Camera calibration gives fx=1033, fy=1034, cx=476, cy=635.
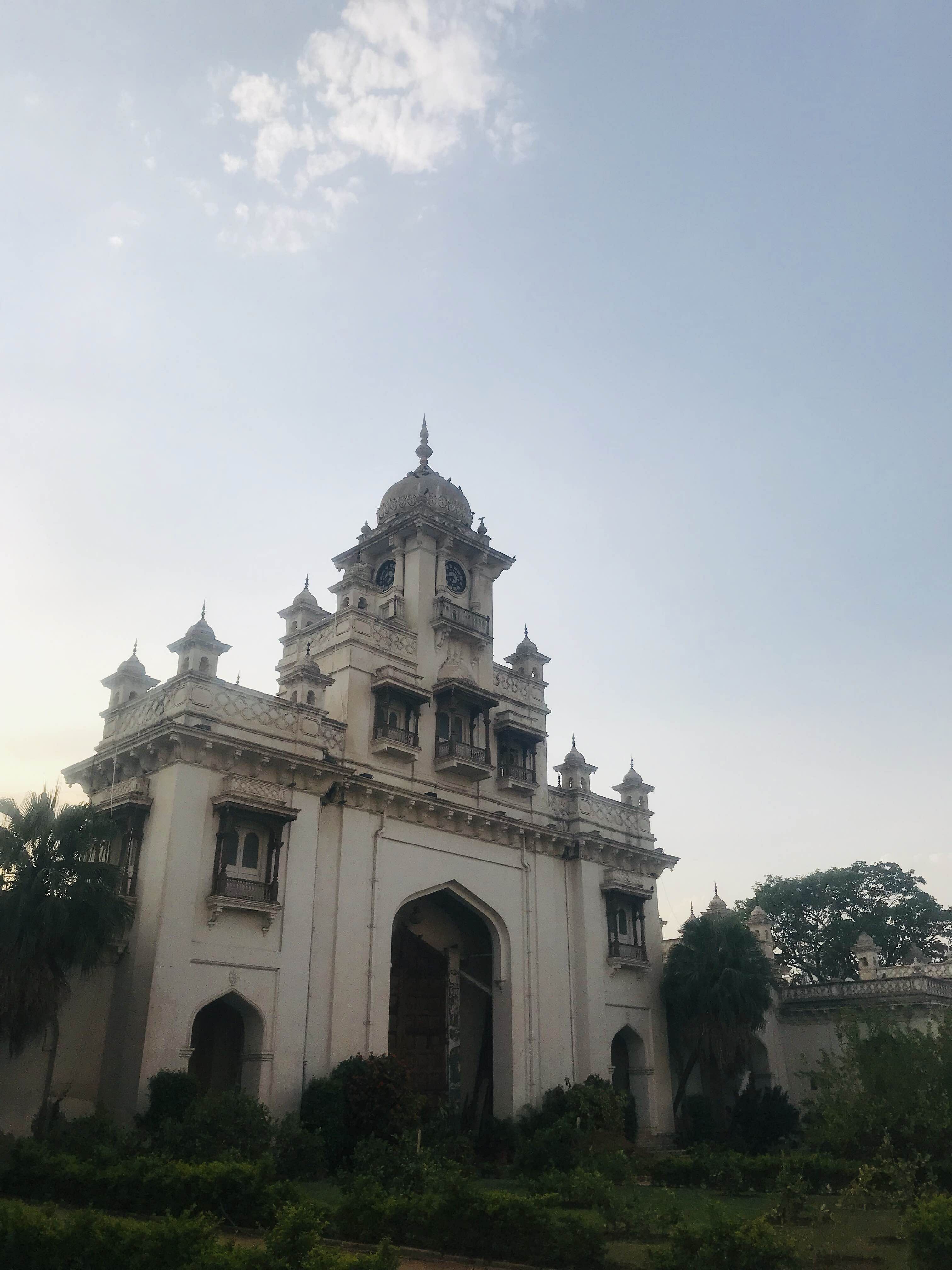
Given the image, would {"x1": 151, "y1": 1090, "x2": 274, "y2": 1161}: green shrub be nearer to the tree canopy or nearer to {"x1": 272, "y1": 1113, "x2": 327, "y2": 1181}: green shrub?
{"x1": 272, "y1": 1113, "x2": 327, "y2": 1181}: green shrub

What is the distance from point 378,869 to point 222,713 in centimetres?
613

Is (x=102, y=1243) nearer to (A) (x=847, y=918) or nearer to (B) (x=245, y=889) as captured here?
(B) (x=245, y=889)

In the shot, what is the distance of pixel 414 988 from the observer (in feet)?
101

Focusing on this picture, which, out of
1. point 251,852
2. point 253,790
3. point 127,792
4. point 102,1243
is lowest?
point 102,1243

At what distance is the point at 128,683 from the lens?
2831 centimetres

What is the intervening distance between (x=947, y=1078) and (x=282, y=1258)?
13.4 m

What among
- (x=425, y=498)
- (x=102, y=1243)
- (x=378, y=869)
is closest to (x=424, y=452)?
(x=425, y=498)

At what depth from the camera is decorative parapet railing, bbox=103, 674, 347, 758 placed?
2550 cm

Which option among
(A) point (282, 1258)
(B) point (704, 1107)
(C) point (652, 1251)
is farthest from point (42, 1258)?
(B) point (704, 1107)

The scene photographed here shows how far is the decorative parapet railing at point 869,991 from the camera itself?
36125 millimetres

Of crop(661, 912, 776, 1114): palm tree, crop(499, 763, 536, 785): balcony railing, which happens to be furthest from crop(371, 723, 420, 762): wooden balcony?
crop(661, 912, 776, 1114): palm tree

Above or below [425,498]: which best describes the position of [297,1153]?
below

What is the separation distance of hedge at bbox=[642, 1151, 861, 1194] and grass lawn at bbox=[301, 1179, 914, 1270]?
907 mm

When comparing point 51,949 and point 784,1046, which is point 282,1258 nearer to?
point 51,949
